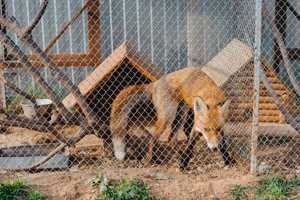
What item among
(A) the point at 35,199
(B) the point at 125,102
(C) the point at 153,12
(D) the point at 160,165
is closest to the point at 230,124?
(D) the point at 160,165

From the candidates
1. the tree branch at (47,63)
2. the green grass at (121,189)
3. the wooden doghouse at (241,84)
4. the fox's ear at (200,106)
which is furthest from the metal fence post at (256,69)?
the tree branch at (47,63)

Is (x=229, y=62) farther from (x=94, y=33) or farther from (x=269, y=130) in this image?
(x=94, y=33)

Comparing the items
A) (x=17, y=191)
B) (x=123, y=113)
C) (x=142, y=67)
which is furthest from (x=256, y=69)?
(x=17, y=191)

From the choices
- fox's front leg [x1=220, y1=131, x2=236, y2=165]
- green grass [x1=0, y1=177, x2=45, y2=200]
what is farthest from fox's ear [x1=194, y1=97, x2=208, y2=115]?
green grass [x1=0, y1=177, x2=45, y2=200]

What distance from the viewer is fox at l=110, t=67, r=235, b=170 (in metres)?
3.42

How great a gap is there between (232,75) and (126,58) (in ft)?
5.74

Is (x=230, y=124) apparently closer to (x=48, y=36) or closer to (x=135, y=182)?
(x=135, y=182)

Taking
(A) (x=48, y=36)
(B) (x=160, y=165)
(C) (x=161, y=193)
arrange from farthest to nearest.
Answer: (A) (x=48, y=36), (B) (x=160, y=165), (C) (x=161, y=193)

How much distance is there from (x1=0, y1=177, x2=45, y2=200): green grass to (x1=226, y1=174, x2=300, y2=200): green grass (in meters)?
2.01

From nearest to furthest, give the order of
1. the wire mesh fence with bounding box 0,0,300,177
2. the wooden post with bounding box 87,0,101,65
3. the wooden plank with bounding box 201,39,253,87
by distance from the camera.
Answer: the wire mesh fence with bounding box 0,0,300,177, the wooden plank with bounding box 201,39,253,87, the wooden post with bounding box 87,0,101,65

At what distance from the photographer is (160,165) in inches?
144

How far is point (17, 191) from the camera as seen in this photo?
2709 millimetres

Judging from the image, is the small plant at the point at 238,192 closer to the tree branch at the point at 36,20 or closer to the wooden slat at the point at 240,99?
the wooden slat at the point at 240,99

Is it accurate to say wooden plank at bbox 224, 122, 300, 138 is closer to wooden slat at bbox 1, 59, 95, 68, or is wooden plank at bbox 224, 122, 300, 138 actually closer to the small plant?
the small plant
